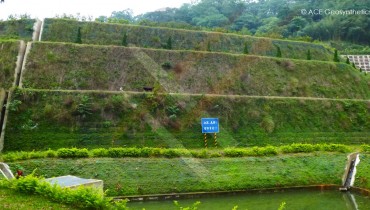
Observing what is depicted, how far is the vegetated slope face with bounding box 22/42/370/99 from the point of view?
2155 cm

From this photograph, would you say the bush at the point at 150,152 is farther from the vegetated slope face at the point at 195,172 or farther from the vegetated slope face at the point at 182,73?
the vegetated slope face at the point at 182,73

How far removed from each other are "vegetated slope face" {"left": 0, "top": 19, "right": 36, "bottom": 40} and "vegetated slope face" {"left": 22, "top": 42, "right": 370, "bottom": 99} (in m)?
5.10

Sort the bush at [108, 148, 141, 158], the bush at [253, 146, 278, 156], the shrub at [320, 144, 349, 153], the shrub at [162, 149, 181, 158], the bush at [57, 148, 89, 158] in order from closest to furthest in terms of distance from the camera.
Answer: the bush at [57, 148, 89, 158] < the bush at [108, 148, 141, 158] < the shrub at [162, 149, 181, 158] < the bush at [253, 146, 278, 156] < the shrub at [320, 144, 349, 153]

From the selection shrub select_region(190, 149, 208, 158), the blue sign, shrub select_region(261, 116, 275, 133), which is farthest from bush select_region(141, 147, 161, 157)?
shrub select_region(261, 116, 275, 133)

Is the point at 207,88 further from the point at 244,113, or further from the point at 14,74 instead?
the point at 14,74

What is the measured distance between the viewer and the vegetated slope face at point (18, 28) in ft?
87.1

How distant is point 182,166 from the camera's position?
16.1m

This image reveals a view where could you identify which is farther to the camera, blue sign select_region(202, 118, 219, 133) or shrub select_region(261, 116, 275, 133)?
shrub select_region(261, 116, 275, 133)

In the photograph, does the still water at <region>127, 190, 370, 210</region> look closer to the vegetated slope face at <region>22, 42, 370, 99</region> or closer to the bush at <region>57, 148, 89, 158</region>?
the bush at <region>57, 148, 89, 158</region>

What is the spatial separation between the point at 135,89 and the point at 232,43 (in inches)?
463

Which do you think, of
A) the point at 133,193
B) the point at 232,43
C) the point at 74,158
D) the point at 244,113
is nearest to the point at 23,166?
the point at 74,158

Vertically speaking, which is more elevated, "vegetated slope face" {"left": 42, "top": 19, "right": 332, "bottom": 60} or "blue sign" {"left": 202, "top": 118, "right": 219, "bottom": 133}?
"vegetated slope face" {"left": 42, "top": 19, "right": 332, "bottom": 60}

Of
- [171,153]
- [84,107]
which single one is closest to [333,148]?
[171,153]

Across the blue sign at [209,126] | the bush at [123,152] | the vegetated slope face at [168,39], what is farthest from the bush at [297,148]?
the vegetated slope face at [168,39]
